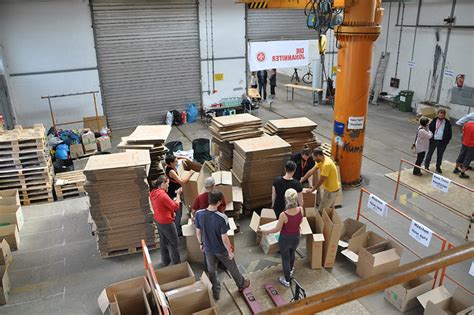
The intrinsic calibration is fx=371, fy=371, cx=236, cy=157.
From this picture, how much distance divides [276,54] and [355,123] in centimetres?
799

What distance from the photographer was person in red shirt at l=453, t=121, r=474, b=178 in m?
9.55

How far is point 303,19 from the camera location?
1744 cm

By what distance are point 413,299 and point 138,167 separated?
16.5 ft

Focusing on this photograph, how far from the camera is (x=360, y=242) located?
22.1 feet

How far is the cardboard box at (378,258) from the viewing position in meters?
6.06

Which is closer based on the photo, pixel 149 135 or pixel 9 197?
pixel 9 197

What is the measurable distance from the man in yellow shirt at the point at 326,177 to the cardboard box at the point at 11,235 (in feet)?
19.1

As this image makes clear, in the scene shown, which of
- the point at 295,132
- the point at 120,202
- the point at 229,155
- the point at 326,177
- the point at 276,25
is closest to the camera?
the point at 120,202

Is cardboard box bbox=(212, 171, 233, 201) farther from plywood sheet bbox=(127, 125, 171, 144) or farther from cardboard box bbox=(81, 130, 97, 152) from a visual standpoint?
cardboard box bbox=(81, 130, 97, 152)

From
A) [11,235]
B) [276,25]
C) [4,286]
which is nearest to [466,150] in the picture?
[276,25]

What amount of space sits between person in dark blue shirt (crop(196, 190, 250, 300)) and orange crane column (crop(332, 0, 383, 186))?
190 inches

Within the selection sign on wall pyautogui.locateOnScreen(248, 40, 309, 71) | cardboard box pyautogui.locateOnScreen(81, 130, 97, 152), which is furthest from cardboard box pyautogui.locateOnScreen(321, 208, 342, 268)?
sign on wall pyautogui.locateOnScreen(248, 40, 309, 71)

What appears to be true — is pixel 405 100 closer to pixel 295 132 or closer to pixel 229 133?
pixel 295 132

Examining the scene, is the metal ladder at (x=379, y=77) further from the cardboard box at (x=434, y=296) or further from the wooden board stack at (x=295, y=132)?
the cardboard box at (x=434, y=296)
